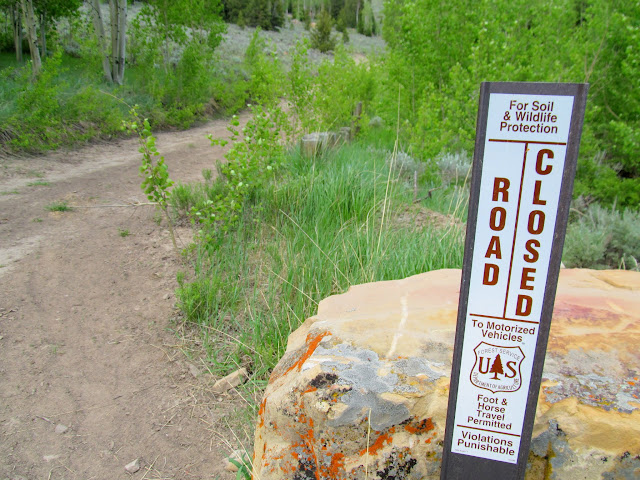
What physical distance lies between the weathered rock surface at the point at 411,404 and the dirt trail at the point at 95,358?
921mm

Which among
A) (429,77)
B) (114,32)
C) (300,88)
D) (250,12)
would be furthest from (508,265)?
(250,12)

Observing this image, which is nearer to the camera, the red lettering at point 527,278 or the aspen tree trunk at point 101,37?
the red lettering at point 527,278

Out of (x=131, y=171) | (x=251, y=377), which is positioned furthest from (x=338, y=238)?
(x=131, y=171)

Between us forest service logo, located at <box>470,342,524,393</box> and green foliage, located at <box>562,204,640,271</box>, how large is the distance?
321 cm

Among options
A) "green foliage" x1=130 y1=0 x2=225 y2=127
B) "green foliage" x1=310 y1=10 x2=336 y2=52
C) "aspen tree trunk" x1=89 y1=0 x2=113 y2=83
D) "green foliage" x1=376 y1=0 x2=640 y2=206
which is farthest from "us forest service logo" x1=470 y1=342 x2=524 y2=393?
"green foliage" x1=310 y1=10 x2=336 y2=52

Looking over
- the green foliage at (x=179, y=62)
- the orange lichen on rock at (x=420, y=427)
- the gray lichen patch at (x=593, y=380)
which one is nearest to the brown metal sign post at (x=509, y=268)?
the orange lichen on rock at (x=420, y=427)

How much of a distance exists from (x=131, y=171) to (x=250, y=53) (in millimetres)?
8657

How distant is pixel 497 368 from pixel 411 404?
30 cm

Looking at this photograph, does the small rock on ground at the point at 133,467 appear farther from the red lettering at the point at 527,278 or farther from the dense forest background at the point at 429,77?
the dense forest background at the point at 429,77

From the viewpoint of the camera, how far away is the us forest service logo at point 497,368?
134 cm

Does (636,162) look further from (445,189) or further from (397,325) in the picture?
(397,325)

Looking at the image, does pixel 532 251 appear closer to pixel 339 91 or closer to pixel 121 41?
pixel 339 91

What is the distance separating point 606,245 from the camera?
4.56 m

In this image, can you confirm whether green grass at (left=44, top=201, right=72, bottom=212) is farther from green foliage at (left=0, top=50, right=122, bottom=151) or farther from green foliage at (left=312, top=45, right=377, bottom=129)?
green foliage at (left=312, top=45, right=377, bottom=129)
